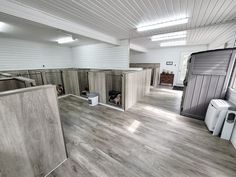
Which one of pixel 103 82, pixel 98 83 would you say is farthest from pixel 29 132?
pixel 98 83

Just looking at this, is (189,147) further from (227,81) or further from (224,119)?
(227,81)

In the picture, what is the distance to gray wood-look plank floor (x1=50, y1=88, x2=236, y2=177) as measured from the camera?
1538 mm

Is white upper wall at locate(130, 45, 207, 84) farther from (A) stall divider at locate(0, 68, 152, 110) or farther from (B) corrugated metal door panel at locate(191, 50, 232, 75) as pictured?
(B) corrugated metal door panel at locate(191, 50, 232, 75)

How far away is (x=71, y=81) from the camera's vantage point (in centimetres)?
468

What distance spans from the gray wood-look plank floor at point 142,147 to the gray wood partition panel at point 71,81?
1730mm

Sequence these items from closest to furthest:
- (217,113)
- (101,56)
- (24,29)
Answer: (217,113) < (24,29) < (101,56)

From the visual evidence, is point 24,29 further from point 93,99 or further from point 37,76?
point 93,99

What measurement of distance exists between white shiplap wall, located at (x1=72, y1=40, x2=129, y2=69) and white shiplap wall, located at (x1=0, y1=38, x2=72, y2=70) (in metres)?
0.96

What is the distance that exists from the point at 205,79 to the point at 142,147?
2348mm

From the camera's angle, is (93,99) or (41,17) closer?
(41,17)

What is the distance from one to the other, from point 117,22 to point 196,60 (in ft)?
7.94

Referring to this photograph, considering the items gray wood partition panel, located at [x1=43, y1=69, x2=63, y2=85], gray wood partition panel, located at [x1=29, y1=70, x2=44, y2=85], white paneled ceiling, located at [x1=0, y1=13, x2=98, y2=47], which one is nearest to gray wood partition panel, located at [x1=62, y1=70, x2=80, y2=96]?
gray wood partition panel, located at [x1=43, y1=69, x2=63, y2=85]

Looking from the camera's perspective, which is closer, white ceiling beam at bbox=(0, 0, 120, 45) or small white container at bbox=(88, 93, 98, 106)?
white ceiling beam at bbox=(0, 0, 120, 45)

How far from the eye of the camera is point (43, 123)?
1372 mm
